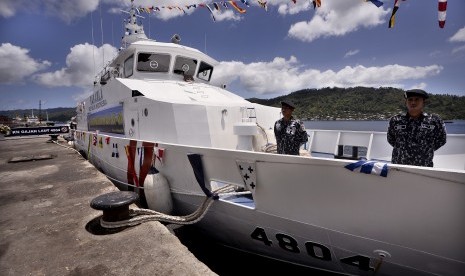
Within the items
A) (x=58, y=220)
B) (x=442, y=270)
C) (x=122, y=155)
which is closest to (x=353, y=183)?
(x=442, y=270)

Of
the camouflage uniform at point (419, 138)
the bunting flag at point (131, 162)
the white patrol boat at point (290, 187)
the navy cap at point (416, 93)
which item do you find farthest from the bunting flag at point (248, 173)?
the bunting flag at point (131, 162)

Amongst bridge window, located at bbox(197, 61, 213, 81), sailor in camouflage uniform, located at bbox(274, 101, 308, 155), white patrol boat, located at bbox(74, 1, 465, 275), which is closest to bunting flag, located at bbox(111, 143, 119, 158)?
white patrol boat, located at bbox(74, 1, 465, 275)

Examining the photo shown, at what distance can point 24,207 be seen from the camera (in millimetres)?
4418

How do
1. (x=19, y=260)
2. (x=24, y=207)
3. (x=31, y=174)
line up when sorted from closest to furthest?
(x=19, y=260) < (x=24, y=207) < (x=31, y=174)

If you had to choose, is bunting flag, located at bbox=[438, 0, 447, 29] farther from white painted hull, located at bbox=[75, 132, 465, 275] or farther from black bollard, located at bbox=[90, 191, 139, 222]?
black bollard, located at bbox=[90, 191, 139, 222]

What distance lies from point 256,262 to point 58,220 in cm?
292

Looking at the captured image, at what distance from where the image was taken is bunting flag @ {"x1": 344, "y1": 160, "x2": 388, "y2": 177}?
2.19m

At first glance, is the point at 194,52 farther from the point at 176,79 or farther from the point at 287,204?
the point at 287,204

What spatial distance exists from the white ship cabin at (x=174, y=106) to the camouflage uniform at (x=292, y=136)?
1.04m

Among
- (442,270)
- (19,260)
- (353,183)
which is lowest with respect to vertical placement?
(19,260)

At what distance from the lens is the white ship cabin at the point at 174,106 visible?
5.10m

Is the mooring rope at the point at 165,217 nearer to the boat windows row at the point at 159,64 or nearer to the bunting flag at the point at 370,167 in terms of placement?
the bunting flag at the point at 370,167

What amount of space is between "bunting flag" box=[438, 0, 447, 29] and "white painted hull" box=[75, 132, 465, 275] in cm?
193

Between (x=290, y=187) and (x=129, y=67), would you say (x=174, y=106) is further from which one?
(x=129, y=67)
